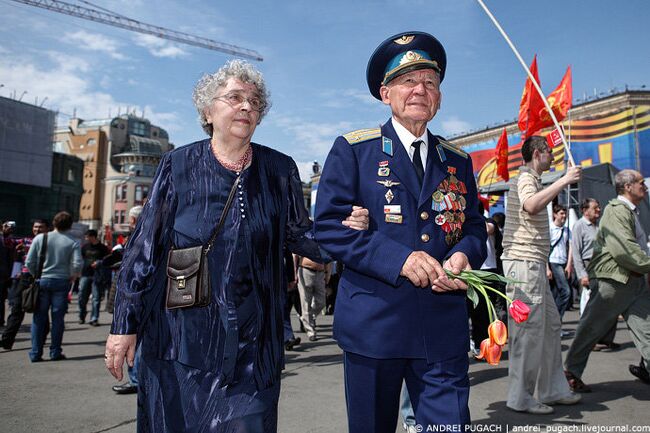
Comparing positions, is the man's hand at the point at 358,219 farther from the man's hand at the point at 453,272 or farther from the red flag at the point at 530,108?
the red flag at the point at 530,108

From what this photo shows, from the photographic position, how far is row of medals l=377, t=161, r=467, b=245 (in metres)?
2.23

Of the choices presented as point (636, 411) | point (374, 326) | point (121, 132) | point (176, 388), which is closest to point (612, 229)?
point (636, 411)

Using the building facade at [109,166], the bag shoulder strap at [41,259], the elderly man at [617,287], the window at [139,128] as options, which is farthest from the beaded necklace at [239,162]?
the window at [139,128]

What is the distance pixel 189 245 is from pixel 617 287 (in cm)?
432

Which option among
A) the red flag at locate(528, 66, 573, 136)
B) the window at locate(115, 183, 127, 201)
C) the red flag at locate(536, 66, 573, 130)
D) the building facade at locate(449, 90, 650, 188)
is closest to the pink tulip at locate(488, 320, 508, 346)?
the red flag at locate(528, 66, 573, 136)

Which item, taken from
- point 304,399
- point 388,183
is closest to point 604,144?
point 304,399

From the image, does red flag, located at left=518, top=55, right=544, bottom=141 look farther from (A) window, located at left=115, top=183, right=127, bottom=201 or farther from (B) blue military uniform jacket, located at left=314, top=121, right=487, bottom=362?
(A) window, located at left=115, top=183, right=127, bottom=201

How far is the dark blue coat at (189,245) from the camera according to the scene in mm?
2199

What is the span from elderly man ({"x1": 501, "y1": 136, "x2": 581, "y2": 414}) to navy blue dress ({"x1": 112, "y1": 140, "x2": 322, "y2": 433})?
101 inches

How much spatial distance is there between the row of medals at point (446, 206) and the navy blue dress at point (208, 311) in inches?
21.4

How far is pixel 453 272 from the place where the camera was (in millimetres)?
2090

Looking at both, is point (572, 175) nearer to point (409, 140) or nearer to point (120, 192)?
point (409, 140)

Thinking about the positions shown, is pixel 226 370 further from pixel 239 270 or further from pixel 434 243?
pixel 434 243

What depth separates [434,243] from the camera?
2236mm
